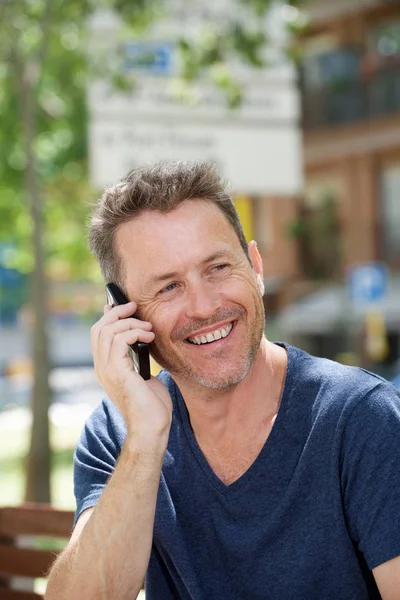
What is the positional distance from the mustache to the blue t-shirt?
0.70 ft

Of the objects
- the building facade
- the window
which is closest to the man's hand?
the building facade

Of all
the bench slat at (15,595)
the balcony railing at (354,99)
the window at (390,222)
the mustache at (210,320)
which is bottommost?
the window at (390,222)

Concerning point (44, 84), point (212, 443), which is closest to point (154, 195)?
point (212, 443)

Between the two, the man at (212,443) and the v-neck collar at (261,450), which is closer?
the man at (212,443)

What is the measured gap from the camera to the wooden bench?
10.5 feet

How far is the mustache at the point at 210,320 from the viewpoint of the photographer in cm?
247

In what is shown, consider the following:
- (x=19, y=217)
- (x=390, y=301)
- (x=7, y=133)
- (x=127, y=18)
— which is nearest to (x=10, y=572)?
(x=127, y=18)

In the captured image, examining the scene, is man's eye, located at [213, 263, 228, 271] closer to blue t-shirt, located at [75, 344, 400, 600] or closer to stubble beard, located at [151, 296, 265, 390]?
stubble beard, located at [151, 296, 265, 390]

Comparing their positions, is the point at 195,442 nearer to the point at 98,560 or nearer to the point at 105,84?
the point at 98,560

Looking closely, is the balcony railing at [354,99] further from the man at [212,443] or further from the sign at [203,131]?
the man at [212,443]

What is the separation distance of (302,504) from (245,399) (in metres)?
0.36

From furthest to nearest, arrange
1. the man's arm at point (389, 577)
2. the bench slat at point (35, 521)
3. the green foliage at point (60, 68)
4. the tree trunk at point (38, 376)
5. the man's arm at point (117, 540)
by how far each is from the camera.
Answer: the tree trunk at point (38, 376), the green foliage at point (60, 68), the bench slat at point (35, 521), the man's arm at point (117, 540), the man's arm at point (389, 577)

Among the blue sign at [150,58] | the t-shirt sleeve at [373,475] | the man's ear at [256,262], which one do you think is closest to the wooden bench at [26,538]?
the man's ear at [256,262]

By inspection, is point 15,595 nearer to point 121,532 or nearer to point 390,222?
point 121,532
